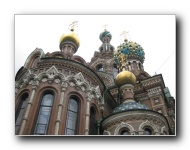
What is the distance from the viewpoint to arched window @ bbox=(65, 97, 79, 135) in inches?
279

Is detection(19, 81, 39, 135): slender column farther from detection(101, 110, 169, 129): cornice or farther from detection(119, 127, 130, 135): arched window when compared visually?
detection(119, 127, 130, 135): arched window

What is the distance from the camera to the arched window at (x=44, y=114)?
685 cm

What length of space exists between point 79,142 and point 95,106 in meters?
2.64

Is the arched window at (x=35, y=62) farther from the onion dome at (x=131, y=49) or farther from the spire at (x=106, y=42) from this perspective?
the spire at (x=106, y=42)

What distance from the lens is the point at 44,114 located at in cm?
720

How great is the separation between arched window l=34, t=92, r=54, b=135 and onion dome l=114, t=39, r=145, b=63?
28.6ft

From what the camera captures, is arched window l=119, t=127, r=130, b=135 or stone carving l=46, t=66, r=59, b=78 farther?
stone carving l=46, t=66, r=59, b=78

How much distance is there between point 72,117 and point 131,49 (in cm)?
933

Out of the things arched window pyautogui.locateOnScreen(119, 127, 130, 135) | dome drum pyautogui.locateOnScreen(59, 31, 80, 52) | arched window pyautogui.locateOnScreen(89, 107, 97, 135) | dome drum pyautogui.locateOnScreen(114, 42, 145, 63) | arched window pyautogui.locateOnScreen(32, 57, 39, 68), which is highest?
dome drum pyautogui.locateOnScreen(114, 42, 145, 63)

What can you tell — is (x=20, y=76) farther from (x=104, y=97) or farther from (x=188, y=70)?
(x=188, y=70)

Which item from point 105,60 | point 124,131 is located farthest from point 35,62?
point 105,60

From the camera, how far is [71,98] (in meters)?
7.84

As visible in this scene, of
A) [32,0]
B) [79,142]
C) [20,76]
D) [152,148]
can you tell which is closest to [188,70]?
[152,148]

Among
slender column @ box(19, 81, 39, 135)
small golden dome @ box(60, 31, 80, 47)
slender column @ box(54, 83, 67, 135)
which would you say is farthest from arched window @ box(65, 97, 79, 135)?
small golden dome @ box(60, 31, 80, 47)
